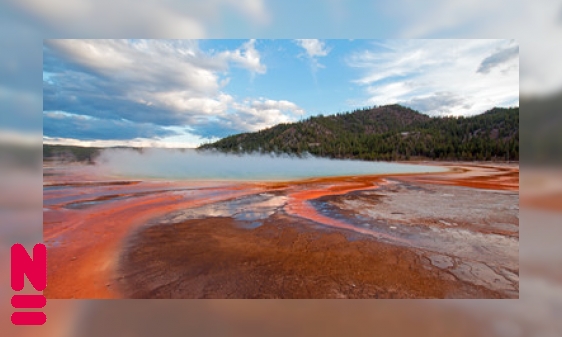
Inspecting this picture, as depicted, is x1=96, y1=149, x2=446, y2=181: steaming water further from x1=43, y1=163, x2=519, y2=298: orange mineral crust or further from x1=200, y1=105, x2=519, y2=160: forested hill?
x1=43, y1=163, x2=519, y2=298: orange mineral crust

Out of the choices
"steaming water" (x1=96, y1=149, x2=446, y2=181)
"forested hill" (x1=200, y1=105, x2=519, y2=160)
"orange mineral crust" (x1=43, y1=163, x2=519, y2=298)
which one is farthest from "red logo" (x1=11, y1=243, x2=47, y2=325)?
"forested hill" (x1=200, y1=105, x2=519, y2=160)

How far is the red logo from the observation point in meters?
1.64

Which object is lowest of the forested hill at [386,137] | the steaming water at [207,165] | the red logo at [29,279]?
the red logo at [29,279]

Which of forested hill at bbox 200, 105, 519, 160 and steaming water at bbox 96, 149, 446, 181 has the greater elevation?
forested hill at bbox 200, 105, 519, 160

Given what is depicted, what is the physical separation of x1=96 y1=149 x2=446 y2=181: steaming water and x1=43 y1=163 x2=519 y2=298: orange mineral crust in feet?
1.08

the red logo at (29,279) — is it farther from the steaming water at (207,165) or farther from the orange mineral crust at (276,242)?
the steaming water at (207,165)

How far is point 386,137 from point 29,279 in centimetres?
638

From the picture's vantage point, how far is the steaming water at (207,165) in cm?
322

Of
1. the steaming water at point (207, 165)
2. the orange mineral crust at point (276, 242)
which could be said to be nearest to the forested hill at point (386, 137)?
the steaming water at point (207, 165)

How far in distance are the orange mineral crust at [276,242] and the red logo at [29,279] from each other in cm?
9

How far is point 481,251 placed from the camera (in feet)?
6.68

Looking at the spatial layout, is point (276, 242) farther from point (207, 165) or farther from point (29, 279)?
point (207, 165)

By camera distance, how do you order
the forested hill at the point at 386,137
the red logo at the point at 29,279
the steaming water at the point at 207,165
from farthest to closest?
the forested hill at the point at 386,137
the steaming water at the point at 207,165
the red logo at the point at 29,279

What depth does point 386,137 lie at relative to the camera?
5977 millimetres
